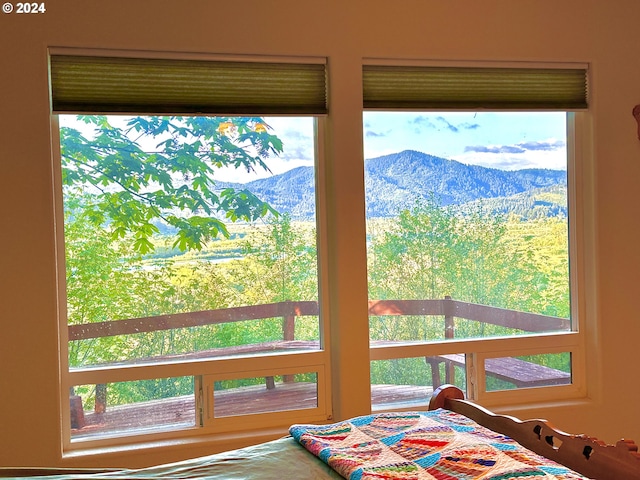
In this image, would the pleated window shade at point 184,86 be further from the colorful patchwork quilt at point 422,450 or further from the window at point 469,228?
the colorful patchwork quilt at point 422,450

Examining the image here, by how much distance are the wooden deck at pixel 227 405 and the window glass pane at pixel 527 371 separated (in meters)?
0.36

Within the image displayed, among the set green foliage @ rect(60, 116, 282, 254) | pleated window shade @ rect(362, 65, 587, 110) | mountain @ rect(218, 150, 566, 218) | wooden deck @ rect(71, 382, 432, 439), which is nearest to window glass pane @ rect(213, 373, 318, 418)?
wooden deck @ rect(71, 382, 432, 439)

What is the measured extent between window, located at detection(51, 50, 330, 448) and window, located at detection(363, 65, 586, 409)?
13.8 inches

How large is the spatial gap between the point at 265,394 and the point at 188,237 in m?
0.83

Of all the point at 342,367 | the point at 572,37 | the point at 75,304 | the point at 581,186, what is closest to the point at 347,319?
the point at 342,367

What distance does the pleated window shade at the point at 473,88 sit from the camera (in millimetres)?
3672

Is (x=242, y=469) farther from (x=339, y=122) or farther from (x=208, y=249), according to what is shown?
(x=339, y=122)

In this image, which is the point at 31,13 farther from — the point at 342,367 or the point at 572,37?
the point at 572,37

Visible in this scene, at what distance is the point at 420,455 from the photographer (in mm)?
2012

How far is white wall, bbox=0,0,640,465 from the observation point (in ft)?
10.4

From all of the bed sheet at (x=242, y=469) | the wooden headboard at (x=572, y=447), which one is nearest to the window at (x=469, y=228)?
the wooden headboard at (x=572, y=447)

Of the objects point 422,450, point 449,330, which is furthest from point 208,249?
point 422,450

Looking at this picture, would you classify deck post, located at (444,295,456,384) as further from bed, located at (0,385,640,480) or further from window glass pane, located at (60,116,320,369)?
bed, located at (0,385,640,480)

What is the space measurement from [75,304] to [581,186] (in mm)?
2621
